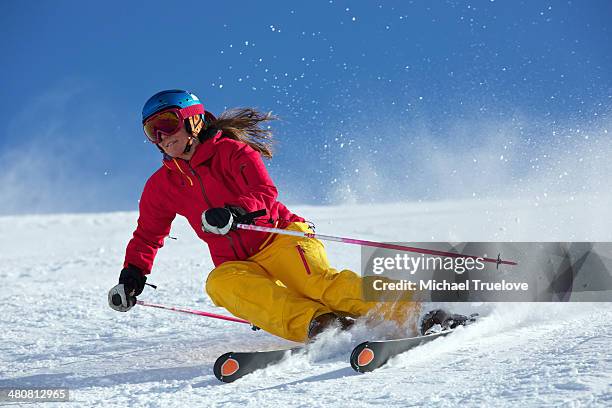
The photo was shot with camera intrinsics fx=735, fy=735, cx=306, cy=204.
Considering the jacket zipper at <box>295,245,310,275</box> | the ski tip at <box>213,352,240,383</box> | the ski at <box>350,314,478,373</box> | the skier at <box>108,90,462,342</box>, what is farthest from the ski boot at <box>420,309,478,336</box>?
the ski tip at <box>213,352,240,383</box>

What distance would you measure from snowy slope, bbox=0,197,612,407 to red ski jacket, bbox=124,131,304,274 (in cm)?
61

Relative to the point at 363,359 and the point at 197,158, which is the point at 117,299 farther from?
the point at 363,359

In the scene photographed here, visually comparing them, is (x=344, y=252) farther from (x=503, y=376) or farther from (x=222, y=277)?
(x=503, y=376)

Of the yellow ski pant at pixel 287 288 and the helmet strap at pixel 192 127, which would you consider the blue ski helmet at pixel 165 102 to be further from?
the yellow ski pant at pixel 287 288

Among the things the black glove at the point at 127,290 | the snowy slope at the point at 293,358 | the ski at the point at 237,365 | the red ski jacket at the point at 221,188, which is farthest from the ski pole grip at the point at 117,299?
the ski at the point at 237,365

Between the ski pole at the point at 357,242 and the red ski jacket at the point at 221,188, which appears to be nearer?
the ski pole at the point at 357,242

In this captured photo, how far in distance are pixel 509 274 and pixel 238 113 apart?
179 centimetres

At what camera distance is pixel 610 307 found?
3.83 m

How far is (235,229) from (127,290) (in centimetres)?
87

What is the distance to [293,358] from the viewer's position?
125 inches

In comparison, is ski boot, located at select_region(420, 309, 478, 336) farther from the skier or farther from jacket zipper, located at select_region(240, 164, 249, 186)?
jacket zipper, located at select_region(240, 164, 249, 186)

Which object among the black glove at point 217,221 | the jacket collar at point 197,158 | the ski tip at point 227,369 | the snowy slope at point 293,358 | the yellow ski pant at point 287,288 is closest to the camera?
the snowy slope at point 293,358

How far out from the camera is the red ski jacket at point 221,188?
379 centimetres

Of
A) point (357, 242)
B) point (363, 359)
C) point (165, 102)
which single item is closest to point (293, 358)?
point (363, 359)
